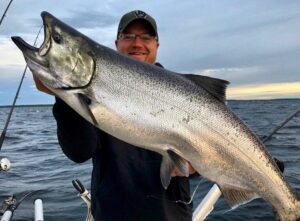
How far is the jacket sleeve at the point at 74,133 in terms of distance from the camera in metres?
3.16

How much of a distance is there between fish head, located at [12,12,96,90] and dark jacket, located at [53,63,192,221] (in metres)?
0.70

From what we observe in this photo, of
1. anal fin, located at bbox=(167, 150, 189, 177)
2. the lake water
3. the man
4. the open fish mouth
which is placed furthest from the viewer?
the lake water

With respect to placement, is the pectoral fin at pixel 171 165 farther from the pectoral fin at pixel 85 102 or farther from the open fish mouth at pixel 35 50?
the open fish mouth at pixel 35 50

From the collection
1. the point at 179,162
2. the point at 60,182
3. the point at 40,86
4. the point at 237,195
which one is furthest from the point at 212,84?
the point at 60,182

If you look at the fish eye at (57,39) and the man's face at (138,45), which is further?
the man's face at (138,45)

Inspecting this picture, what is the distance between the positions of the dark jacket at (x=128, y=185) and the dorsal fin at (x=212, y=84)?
0.78 meters

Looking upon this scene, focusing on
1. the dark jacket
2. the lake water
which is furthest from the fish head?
the lake water

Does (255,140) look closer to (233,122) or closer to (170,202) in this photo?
(233,122)

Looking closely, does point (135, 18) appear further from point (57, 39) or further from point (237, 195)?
point (237, 195)

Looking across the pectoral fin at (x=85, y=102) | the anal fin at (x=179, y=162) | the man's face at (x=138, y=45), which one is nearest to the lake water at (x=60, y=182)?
the man's face at (x=138, y=45)

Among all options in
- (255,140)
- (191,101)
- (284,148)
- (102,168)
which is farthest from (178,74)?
(284,148)

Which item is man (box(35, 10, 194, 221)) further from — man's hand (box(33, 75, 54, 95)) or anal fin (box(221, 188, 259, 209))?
man's hand (box(33, 75, 54, 95))

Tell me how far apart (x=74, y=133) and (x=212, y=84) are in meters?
1.06

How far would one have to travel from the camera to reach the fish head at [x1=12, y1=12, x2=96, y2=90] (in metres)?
2.79
